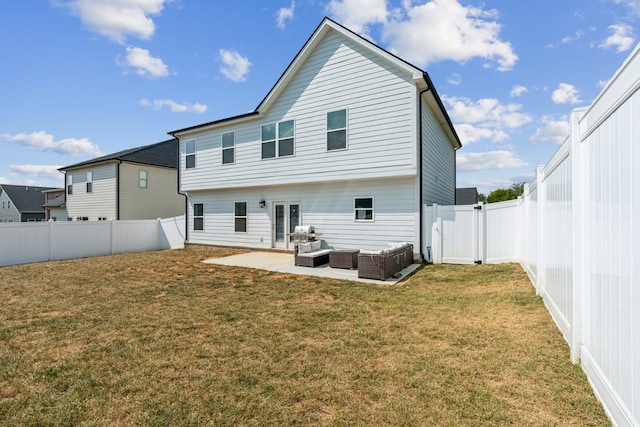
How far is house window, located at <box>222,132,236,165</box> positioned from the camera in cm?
1398

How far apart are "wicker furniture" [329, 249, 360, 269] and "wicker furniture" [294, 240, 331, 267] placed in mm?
429

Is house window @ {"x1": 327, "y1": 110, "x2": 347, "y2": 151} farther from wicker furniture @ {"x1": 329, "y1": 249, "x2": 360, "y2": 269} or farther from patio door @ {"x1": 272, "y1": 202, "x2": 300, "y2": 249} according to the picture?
wicker furniture @ {"x1": 329, "y1": 249, "x2": 360, "y2": 269}

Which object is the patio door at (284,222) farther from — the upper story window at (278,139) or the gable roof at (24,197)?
the gable roof at (24,197)

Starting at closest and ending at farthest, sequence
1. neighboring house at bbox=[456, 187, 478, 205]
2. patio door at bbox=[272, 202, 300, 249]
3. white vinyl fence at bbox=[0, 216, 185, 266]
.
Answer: white vinyl fence at bbox=[0, 216, 185, 266], patio door at bbox=[272, 202, 300, 249], neighboring house at bbox=[456, 187, 478, 205]

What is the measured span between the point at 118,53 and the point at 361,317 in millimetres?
12317

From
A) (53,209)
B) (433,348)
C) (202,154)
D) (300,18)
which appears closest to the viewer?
(433,348)

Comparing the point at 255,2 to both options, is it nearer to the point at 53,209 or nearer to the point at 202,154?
the point at 202,154

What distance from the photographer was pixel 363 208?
11.0 m

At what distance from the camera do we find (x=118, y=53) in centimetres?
1070

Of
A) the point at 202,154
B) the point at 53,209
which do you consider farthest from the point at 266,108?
the point at 53,209

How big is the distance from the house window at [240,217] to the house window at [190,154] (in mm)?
3513

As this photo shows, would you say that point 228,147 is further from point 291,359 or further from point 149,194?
point 291,359

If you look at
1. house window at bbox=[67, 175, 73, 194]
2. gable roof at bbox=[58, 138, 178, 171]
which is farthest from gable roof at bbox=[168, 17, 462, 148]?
house window at bbox=[67, 175, 73, 194]

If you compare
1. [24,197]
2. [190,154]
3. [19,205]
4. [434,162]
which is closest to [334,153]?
[434,162]
